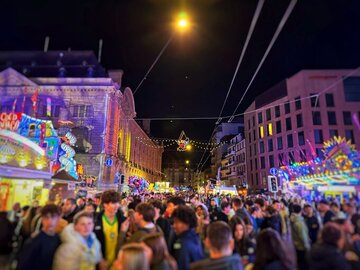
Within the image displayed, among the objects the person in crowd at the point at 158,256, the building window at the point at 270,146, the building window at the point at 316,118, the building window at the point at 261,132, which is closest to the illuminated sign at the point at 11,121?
the person in crowd at the point at 158,256

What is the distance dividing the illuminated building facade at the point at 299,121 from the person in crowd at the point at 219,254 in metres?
32.5

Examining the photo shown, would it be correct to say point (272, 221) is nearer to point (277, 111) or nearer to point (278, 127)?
point (278, 127)

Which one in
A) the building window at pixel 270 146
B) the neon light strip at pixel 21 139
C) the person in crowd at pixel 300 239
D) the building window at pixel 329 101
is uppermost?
the building window at pixel 329 101

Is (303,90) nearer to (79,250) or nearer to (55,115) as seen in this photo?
(55,115)

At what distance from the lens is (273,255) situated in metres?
2.90

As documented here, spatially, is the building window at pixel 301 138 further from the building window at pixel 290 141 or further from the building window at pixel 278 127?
the building window at pixel 278 127

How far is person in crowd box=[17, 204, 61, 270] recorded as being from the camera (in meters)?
3.34

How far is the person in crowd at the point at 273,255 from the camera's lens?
2.81 meters

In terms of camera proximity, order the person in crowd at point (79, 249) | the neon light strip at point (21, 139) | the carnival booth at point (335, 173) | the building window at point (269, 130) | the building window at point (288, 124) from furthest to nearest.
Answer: the building window at point (269, 130)
the building window at point (288, 124)
the carnival booth at point (335, 173)
the neon light strip at point (21, 139)
the person in crowd at point (79, 249)

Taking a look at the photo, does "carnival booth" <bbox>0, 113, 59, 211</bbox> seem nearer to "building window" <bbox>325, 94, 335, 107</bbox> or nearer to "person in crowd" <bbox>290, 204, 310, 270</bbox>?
"person in crowd" <bbox>290, 204, 310, 270</bbox>

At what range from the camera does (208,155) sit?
4250 inches

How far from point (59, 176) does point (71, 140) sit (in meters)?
12.6

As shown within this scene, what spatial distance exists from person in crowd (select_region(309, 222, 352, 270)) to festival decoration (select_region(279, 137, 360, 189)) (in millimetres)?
11709

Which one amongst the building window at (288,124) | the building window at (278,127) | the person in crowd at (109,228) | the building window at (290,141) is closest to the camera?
→ the person in crowd at (109,228)
